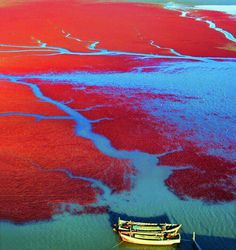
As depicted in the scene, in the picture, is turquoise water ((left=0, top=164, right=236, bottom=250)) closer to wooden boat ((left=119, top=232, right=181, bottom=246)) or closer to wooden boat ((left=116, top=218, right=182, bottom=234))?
wooden boat ((left=119, top=232, right=181, bottom=246))

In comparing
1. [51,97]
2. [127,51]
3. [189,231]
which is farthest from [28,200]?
[127,51]

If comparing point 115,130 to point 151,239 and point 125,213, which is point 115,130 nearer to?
point 125,213

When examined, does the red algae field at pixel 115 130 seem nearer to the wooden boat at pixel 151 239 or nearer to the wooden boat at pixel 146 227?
the wooden boat at pixel 151 239

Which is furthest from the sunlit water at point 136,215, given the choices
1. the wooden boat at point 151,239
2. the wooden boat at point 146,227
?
the wooden boat at point 146,227

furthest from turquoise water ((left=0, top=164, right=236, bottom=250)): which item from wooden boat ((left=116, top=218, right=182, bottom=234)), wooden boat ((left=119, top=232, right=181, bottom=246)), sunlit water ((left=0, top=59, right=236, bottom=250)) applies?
wooden boat ((left=116, top=218, right=182, bottom=234))

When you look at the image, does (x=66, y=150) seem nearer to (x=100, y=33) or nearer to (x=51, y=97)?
(x=51, y=97)
